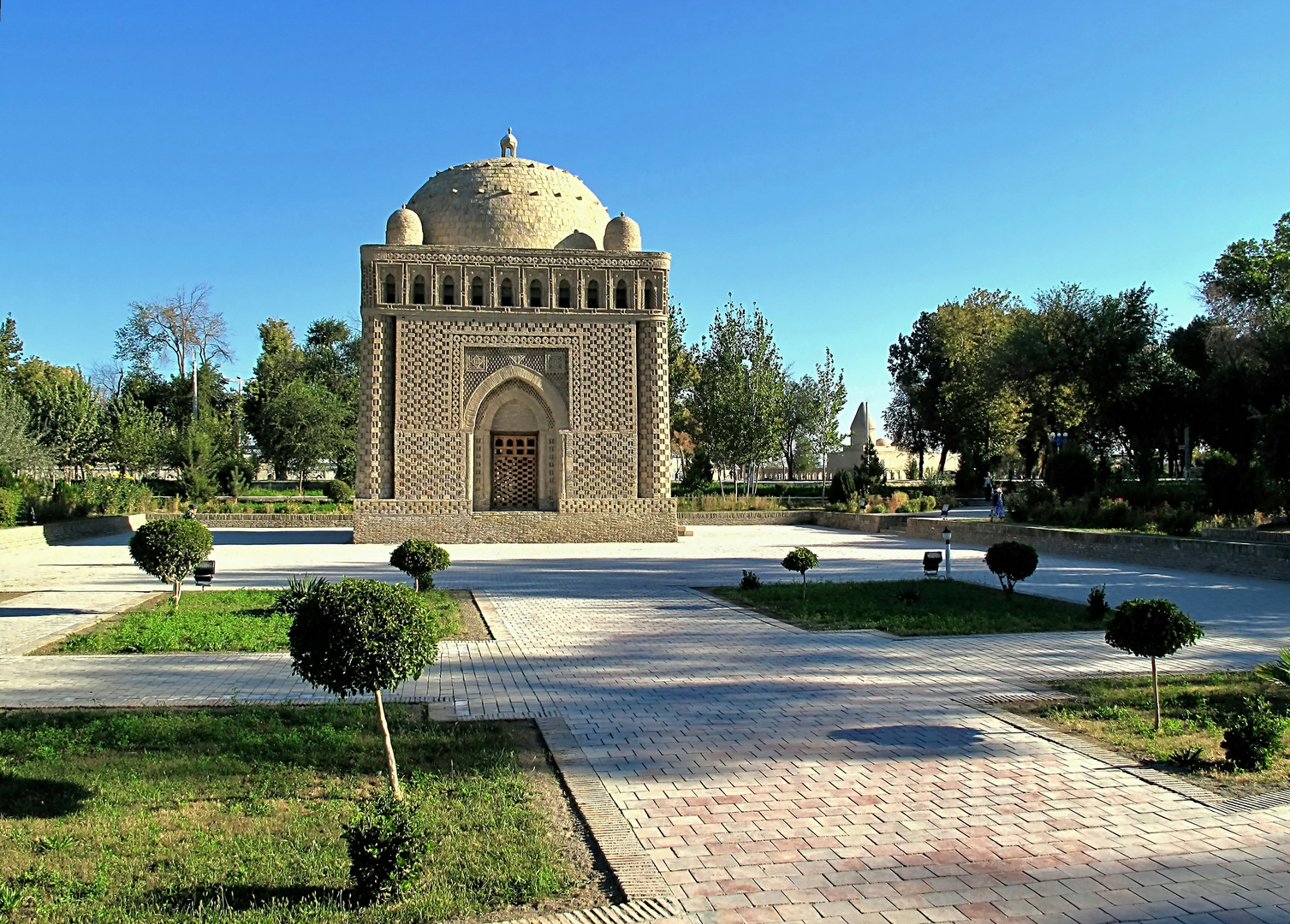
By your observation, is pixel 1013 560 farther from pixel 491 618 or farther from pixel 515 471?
pixel 515 471

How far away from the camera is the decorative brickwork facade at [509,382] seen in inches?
1001

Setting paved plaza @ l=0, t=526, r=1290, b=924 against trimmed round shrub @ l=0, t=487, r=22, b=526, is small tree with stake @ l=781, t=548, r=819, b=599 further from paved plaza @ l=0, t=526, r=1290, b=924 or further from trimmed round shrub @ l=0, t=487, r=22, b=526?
trimmed round shrub @ l=0, t=487, r=22, b=526

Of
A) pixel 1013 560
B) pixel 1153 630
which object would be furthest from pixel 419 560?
pixel 1153 630

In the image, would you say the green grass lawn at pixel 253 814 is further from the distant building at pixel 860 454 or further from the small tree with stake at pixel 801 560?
the distant building at pixel 860 454

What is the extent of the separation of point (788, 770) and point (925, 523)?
75.2ft

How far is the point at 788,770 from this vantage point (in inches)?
222

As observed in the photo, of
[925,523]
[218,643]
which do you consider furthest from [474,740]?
[925,523]

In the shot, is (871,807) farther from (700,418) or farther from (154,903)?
(700,418)

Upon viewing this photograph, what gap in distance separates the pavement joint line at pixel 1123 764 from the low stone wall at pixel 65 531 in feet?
62.5

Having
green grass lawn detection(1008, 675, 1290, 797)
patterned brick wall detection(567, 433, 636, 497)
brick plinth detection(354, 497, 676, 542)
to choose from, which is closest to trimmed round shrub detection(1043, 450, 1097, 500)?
brick plinth detection(354, 497, 676, 542)

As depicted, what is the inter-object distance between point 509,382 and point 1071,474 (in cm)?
1521

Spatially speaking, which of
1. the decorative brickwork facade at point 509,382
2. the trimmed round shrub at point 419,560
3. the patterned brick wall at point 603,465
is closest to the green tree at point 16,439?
the decorative brickwork facade at point 509,382

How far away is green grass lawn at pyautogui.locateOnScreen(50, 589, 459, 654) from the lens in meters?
9.62

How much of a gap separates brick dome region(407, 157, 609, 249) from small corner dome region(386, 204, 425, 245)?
3.61ft
